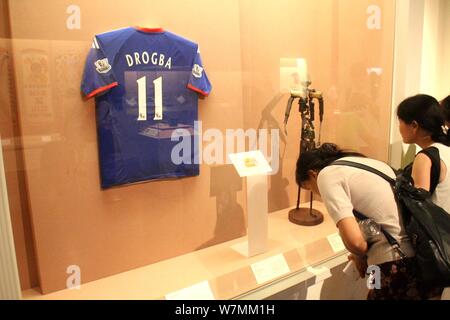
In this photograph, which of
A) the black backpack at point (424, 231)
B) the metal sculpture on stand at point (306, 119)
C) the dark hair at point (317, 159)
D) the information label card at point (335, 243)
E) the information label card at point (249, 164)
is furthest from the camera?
the metal sculpture on stand at point (306, 119)

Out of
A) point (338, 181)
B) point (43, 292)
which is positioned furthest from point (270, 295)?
point (43, 292)

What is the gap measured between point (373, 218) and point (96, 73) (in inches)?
63.4

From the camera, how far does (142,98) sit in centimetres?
232

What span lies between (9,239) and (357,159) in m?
1.47

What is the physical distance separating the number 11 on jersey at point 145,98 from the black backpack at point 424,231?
1274mm

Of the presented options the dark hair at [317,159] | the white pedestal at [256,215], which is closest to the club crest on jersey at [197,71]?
the white pedestal at [256,215]

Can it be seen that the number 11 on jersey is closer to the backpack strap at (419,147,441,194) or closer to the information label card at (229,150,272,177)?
the information label card at (229,150,272,177)

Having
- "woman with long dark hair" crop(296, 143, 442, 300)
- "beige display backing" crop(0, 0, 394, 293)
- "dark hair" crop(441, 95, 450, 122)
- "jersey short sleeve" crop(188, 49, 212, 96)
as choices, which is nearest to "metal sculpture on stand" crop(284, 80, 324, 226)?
"beige display backing" crop(0, 0, 394, 293)

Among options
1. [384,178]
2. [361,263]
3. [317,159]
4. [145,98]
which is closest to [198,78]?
[145,98]

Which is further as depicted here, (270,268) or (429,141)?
(270,268)

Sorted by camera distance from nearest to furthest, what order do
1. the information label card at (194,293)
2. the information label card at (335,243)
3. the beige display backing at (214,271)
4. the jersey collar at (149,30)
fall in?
the information label card at (194,293) < the beige display backing at (214,271) < the jersey collar at (149,30) < the information label card at (335,243)

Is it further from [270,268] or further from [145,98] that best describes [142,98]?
[270,268]

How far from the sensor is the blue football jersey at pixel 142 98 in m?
2.17

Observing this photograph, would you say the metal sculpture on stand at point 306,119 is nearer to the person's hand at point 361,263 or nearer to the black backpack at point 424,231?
the person's hand at point 361,263
